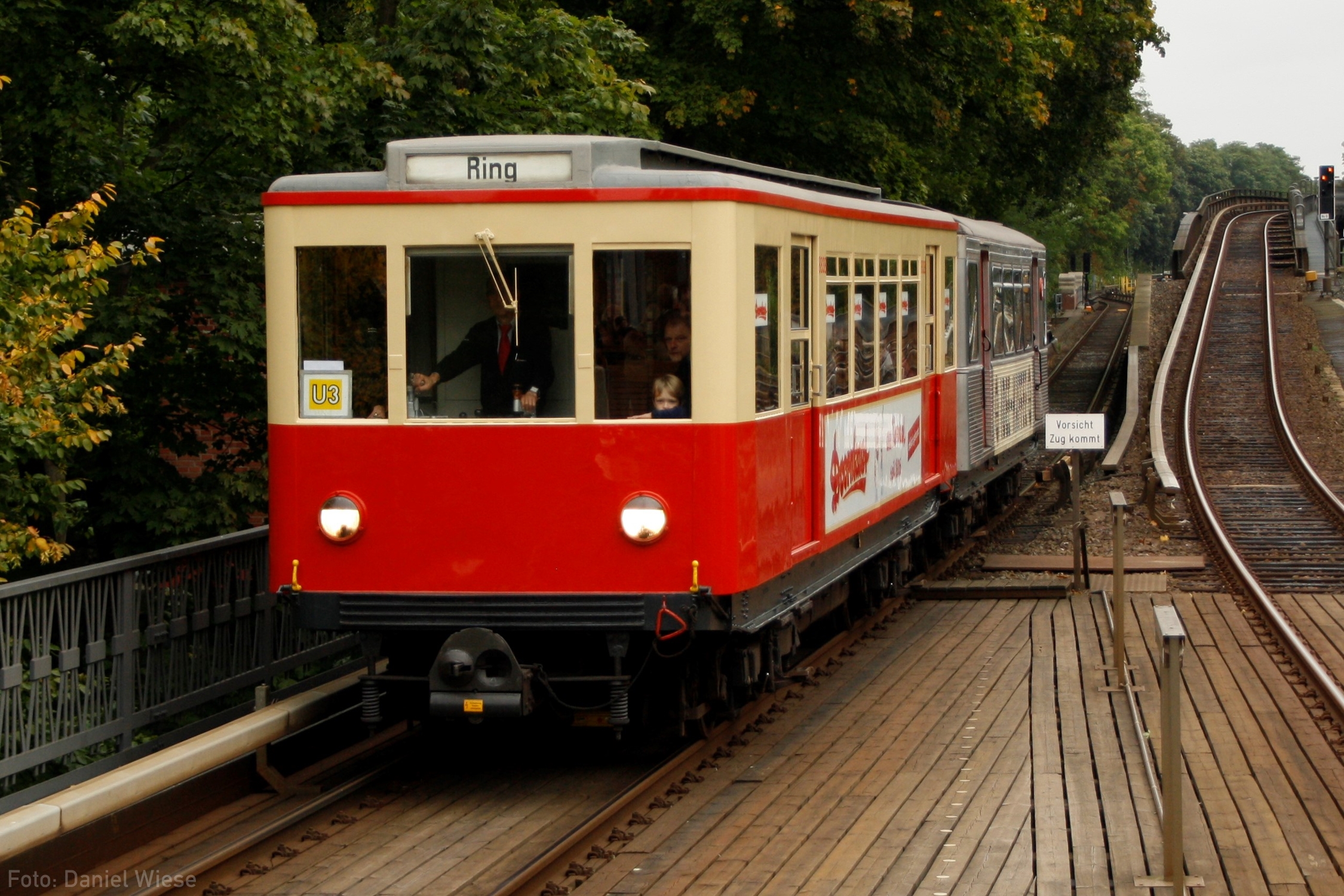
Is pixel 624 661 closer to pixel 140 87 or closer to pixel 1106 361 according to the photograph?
pixel 140 87

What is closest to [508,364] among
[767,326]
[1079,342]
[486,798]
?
[767,326]

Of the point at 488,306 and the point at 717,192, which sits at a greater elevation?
the point at 717,192

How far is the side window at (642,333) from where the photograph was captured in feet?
25.6

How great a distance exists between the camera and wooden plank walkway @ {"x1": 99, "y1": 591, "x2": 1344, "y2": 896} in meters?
6.69

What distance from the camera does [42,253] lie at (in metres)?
8.10

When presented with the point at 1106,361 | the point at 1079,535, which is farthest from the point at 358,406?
the point at 1106,361

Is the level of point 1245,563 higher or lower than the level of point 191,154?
lower

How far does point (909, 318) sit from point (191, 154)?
5.08m

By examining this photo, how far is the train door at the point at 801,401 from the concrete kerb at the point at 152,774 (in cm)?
255

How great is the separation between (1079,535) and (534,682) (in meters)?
7.16

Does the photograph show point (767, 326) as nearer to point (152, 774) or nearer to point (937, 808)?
point (937, 808)

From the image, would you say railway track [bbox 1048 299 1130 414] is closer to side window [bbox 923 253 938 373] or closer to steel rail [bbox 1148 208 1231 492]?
steel rail [bbox 1148 208 1231 492]

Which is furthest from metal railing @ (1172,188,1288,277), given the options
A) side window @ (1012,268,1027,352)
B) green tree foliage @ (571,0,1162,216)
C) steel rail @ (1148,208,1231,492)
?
side window @ (1012,268,1027,352)

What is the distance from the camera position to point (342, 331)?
7965 millimetres
